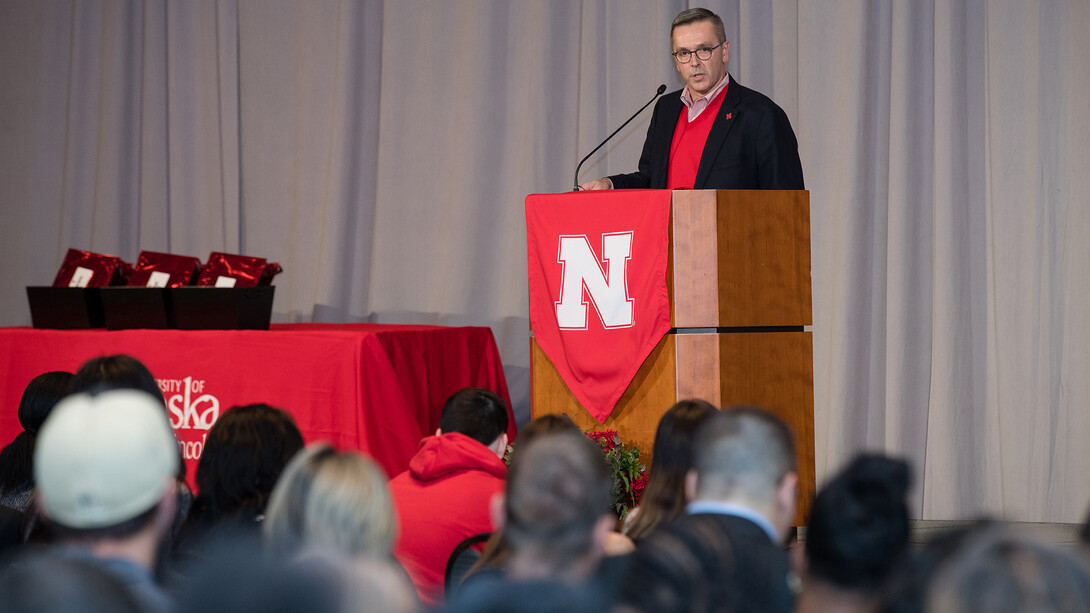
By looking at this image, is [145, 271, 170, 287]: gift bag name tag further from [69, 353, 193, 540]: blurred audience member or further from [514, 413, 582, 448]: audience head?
[514, 413, 582, 448]: audience head

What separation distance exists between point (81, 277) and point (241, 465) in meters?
2.68

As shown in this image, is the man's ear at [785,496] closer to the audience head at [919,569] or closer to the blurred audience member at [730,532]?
the blurred audience member at [730,532]

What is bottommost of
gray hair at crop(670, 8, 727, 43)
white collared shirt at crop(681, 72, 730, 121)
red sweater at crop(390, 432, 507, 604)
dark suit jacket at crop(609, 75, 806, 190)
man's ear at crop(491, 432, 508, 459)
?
red sweater at crop(390, 432, 507, 604)

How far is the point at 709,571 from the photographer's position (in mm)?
1454

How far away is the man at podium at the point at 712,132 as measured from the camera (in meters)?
3.50

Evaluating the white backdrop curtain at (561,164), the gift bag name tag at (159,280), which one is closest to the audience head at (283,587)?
the gift bag name tag at (159,280)

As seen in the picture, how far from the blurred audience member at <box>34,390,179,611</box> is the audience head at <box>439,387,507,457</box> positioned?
1.41 metres

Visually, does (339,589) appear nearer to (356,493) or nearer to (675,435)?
(356,493)

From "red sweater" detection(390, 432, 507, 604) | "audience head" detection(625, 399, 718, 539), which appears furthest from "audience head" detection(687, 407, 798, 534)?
"red sweater" detection(390, 432, 507, 604)

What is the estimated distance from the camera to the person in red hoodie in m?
2.52

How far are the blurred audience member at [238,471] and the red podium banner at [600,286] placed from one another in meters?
1.26

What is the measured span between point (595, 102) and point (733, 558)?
4438mm

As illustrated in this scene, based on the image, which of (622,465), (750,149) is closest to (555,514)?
(622,465)

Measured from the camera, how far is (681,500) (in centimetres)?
215
